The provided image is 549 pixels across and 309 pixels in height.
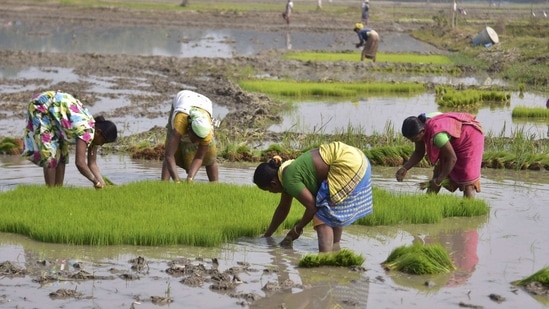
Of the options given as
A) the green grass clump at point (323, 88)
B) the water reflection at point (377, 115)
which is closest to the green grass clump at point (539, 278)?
the water reflection at point (377, 115)

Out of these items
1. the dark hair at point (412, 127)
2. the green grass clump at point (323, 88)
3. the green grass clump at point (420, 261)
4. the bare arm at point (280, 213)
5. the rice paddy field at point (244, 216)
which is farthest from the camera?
the green grass clump at point (323, 88)

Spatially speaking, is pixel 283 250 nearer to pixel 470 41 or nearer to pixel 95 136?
pixel 95 136

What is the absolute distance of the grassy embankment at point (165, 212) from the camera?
24.5 feet

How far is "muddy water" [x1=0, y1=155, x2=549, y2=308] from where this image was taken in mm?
6152

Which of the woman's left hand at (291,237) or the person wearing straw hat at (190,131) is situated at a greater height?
the person wearing straw hat at (190,131)

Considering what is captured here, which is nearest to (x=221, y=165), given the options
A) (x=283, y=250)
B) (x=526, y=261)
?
(x=283, y=250)

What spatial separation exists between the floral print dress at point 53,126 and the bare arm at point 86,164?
68 mm

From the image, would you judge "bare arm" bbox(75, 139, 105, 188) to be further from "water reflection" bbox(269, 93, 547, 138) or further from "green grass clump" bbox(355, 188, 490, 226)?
"water reflection" bbox(269, 93, 547, 138)

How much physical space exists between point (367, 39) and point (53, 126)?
17.6m

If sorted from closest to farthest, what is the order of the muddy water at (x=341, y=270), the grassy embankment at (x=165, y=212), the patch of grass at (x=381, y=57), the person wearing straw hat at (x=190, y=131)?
the muddy water at (x=341, y=270) → the grassy embankment at (x=165, y=212) → the person wearing straw hat at (x=190, y=131) → the patch of grass at (x=381, y=57)

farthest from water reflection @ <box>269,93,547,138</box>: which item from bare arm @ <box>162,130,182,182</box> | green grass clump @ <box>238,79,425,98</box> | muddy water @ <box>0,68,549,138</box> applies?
bare arm @ <box>162,130,182,182</box>

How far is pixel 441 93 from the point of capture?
19.6 m

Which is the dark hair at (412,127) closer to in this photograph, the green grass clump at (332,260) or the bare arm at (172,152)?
the green grass clump at (332,260)

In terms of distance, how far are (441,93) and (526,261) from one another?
12.5 meters
